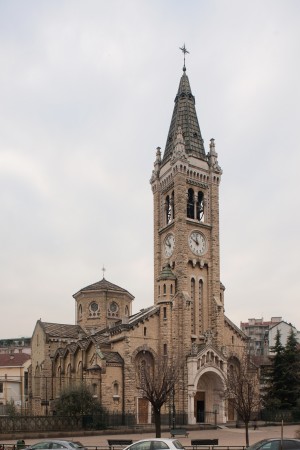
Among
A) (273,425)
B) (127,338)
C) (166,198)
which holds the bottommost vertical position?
(273,425)

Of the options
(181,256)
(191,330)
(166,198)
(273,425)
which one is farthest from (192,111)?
(273,425)

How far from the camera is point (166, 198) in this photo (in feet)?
211

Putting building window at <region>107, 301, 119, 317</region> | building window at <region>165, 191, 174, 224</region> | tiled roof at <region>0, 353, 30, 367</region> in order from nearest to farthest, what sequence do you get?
building window at <region>165, 191, 174, 224</region>
building window at <region>107, 301, 119, 317</region>
tiled roof at <region>0, 353, 30, 367</region>

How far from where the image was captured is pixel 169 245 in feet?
204

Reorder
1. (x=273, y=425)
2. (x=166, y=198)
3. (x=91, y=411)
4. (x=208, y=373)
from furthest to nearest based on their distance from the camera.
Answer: (x=166, y=198) < (x=208, y=373) < (x=273, y=425) < (x=91, y=411)

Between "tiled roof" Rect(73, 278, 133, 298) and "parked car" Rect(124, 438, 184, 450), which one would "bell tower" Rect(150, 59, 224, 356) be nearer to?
"tiled roof" Rect(73, 278, 133, 298)

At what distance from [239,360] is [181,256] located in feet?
40.5

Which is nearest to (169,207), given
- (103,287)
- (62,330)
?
(103,287)

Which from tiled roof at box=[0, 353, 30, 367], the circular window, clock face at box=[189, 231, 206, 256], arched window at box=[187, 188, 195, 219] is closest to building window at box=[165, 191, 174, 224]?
arched window at box=[187, 188, 195, 219]

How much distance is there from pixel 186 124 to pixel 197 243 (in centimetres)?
1435

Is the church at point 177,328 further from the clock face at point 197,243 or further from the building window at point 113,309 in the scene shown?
the building window at point 113,309

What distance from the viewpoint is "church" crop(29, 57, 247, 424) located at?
54062mm

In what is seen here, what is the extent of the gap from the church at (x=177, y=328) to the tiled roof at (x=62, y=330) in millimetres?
133

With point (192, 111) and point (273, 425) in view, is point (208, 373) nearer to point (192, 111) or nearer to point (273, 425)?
point (273, 425)
